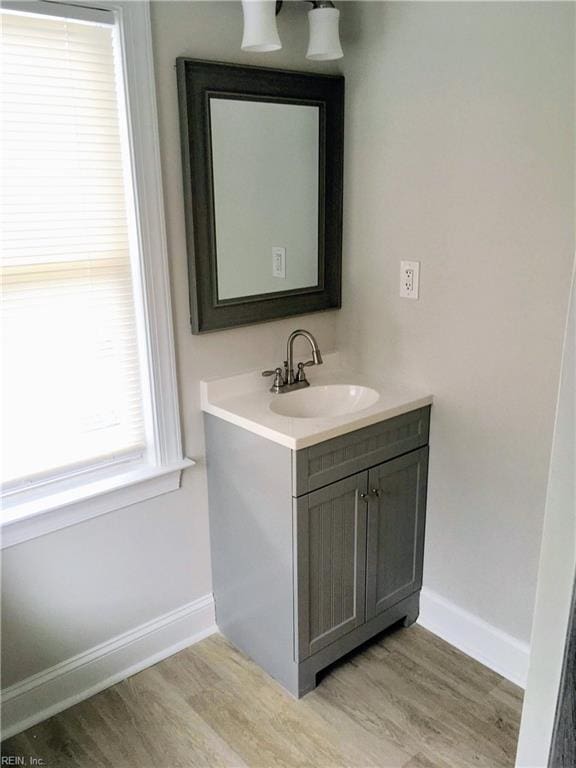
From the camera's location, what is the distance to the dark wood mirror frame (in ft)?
6.27

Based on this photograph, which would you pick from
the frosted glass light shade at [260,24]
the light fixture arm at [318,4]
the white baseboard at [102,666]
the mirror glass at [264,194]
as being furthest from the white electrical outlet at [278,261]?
the white baseboard at [102,666]

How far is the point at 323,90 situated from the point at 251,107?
30 centimetres

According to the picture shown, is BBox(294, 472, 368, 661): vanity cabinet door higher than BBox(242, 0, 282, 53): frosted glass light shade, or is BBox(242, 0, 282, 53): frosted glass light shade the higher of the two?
BBox(242, 0, 282, 53): frosted glass light shade

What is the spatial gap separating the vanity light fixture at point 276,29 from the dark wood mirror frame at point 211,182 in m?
0.11

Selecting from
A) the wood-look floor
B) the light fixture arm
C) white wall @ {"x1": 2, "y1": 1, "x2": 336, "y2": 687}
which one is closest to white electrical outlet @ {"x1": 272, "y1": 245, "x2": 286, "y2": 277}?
white wall @ {"x1": 2, "y1": 1, "x2": 336, "y2": 687}

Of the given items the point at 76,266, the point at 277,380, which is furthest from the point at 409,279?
the point at 76,266

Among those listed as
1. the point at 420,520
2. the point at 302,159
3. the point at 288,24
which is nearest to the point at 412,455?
the point at 420,520

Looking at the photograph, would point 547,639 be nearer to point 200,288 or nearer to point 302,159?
point 200,288

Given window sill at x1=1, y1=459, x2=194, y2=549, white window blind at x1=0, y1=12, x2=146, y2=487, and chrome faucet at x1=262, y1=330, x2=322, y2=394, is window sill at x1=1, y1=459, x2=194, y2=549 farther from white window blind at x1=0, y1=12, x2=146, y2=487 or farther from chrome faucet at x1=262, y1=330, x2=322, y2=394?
chrome faucet at x1=262, y1=330, x2=322, y2=394

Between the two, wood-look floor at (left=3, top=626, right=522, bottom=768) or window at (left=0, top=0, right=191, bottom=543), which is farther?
wood-look floor at (left=3, top=626, right=522, bottom=768)

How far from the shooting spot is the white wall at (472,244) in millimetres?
1753

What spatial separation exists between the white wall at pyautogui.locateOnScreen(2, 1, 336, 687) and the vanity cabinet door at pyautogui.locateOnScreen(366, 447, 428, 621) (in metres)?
0.59

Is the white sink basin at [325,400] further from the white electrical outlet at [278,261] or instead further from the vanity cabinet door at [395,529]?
the white electrical outlet at [278,261]

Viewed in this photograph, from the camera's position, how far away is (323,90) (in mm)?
2162
